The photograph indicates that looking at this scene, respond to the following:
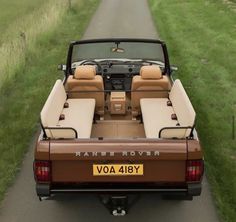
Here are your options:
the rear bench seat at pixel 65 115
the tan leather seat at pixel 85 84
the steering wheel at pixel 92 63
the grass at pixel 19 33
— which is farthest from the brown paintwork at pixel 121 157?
the grass at pixel 19 33

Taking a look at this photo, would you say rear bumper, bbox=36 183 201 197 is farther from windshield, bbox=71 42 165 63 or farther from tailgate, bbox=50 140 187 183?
windshield, bbox=71 42 165 63

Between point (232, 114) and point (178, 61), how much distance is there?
16.4ft

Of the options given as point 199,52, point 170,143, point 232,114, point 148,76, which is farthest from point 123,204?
point 199,52

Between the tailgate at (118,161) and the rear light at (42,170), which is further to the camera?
the rear light at (42,170)

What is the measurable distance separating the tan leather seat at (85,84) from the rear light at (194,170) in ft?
10.2

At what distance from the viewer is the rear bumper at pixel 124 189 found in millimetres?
5965

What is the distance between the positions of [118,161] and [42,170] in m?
0.94

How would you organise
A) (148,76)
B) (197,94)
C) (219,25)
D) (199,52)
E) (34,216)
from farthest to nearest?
(219,25) → (199,52) → (197,94) → (148,76) → (34,216)

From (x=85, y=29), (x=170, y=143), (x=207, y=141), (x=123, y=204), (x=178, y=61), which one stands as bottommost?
(x=85, y=29)

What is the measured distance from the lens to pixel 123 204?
6.14m

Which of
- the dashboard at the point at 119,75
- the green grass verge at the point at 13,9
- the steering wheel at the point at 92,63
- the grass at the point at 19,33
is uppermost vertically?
the steering wheel at the point at 92,63

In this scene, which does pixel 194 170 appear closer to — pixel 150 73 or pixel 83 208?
pixel 83 208

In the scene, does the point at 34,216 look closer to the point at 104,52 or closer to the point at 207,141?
the point at 207,141

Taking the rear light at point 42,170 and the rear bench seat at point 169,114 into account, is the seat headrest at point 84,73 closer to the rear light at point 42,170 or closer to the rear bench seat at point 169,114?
the rear bench seat at point 169,114
